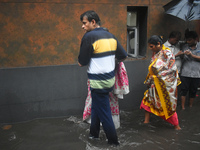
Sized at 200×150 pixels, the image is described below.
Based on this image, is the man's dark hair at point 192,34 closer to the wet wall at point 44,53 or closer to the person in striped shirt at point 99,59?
the wet wall at point 44,53

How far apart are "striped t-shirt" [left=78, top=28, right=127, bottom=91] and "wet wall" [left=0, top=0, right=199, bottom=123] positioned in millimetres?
1374

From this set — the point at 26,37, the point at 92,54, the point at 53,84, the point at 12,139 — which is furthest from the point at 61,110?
the point at 92,54

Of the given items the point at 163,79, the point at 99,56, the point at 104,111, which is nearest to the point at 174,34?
the point at 163,79

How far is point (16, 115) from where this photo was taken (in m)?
3.87

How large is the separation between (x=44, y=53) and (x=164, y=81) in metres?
2.16

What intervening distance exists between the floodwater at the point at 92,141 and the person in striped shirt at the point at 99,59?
0.49 m

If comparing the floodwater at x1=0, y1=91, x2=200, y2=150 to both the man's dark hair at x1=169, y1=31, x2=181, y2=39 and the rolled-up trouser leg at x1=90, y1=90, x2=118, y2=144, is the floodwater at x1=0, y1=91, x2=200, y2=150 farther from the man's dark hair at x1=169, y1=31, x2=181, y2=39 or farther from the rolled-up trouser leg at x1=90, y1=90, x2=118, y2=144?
the man's dark hair at x1=169, y1=31, x2=181, y2=39

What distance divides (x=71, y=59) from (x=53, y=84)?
0.58 m

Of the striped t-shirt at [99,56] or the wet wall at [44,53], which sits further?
the wet wall at [44,53]

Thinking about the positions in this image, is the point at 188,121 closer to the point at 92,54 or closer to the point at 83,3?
the point at 92,54

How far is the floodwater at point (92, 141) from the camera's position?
3.02m

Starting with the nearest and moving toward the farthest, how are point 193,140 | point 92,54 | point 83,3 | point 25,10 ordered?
1. point 92,54
2. point 193,140
3. point 25,10
4. point 83,3

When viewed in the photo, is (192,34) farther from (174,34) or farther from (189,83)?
(189,83)

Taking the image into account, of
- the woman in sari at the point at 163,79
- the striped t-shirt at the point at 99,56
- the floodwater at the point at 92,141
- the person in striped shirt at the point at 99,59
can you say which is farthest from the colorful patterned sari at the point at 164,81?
the striped t-shirt at the point at 99,56
